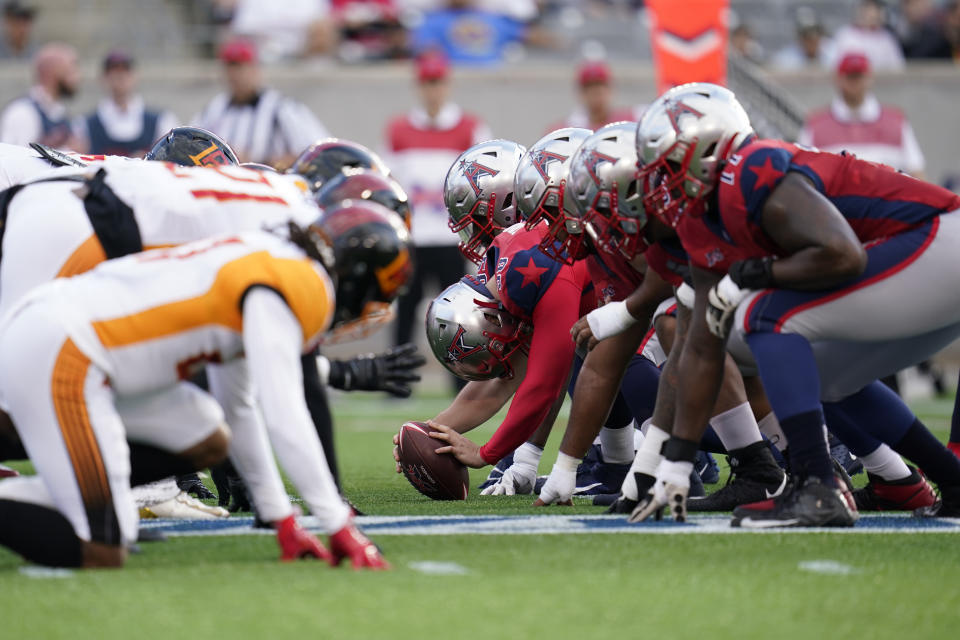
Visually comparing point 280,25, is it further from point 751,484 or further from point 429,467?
point 751,484

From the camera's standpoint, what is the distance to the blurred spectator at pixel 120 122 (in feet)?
37.3

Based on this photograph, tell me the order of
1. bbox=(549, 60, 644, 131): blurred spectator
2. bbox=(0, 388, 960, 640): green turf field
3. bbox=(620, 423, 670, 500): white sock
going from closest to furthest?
bbox=(0, 388, 960, 640): green turf field < bbox=(620, 423, 670, 500): white sock < bbox=(549, 60, 644, 131): blurred spectator

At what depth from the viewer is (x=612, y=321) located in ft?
18.0

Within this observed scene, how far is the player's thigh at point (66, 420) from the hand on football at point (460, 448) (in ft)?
6.76

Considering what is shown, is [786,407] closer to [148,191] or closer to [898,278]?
[898,278]

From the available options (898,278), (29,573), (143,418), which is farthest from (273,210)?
(898,278)

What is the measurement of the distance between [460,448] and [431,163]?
6117mm

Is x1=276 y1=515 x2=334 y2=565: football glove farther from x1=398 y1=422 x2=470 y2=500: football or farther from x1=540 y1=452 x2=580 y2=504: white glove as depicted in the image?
x1=398 y1=422 x2=470 y2=500: football

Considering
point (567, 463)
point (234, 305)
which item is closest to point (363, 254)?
point (234, 305)

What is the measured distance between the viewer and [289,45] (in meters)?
14.7

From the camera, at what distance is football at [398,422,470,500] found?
5949mm

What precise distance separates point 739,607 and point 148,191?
92.1 inches

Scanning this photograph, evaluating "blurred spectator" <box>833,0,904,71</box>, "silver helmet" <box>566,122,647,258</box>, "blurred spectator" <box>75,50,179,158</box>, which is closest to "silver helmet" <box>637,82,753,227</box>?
"silver helmet" <box>566,122,647,258</box>

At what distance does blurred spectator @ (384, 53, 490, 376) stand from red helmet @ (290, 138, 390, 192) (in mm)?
6173
